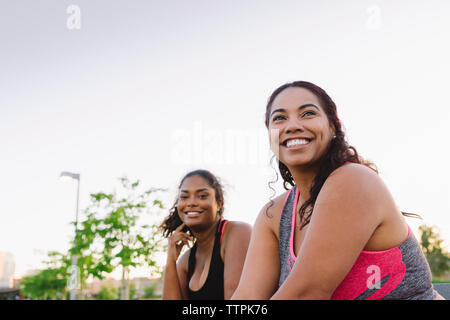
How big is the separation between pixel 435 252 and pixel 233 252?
1933 inches

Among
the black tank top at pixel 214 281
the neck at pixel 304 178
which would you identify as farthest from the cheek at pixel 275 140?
the black tank top at pixel 214 281

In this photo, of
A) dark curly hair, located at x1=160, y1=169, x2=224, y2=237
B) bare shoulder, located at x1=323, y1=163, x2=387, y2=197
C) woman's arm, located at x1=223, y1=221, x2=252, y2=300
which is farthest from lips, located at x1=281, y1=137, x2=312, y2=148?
dark curly hair, located at x1=160, y1=169, x2=224, y2=237

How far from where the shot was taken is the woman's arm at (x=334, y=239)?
4.52 ft

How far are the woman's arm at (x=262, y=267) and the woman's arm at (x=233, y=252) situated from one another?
1265mm

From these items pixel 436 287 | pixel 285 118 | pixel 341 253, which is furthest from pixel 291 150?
pixel 436 287

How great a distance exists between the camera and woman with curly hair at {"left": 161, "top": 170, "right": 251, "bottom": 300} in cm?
338

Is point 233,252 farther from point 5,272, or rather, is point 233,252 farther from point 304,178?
point 5,272

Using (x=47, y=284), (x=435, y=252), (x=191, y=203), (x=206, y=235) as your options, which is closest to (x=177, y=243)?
(x=206, y=235)

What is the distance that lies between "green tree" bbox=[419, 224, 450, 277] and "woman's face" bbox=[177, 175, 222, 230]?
148ft

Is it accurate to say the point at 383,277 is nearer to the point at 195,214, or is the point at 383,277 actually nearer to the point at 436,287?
the point at 436,287

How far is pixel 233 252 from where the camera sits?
3.41 m
